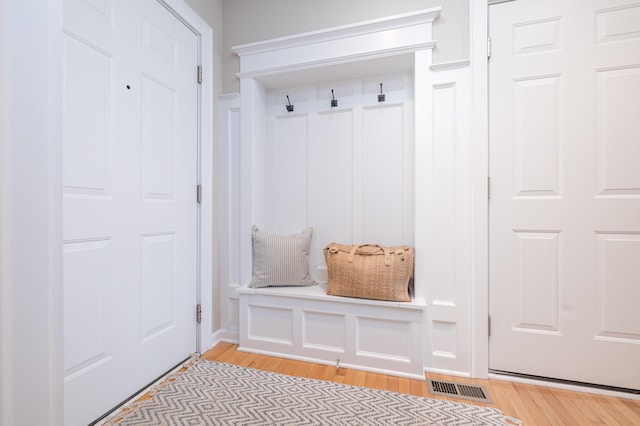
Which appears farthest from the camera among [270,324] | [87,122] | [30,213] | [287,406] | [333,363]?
[270,324]

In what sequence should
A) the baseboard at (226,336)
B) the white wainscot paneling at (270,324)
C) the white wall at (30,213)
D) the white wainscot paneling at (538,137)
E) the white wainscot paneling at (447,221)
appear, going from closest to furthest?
1. the white wall at (30,213)
2. the white wainscot paneling at (538,137)
3. the white wainscot paneling at (447,221)
4. the white wainscot paneling at (270,324)
5. the baseboard at (226,336)

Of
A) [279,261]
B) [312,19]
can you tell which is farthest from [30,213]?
[312,19]

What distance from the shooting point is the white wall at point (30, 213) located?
56cm

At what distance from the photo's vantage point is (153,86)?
5.22 ft

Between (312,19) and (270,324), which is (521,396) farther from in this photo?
(312,19)

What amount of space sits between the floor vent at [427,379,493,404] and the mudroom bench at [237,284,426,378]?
9 centimetres

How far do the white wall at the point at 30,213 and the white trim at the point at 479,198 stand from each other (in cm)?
181

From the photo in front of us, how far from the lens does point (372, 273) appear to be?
66.7 inches

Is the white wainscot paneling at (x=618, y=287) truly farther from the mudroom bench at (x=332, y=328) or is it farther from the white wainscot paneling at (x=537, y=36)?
the white wainscot paneling at (x=537, y=36)

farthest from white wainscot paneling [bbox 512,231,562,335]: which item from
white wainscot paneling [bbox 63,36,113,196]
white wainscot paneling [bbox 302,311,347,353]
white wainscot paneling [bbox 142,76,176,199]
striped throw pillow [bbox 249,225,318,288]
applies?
white wainscot paneling [bbox 63,36,113,196]

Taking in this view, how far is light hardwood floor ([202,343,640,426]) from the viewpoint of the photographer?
1.35 m

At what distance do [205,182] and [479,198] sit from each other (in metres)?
1.73

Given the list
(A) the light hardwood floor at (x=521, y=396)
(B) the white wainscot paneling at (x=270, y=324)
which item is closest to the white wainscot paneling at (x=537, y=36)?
(A) the light hardwood floor at (x=521, y=396)

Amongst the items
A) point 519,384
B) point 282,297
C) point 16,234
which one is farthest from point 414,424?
point 16,234
